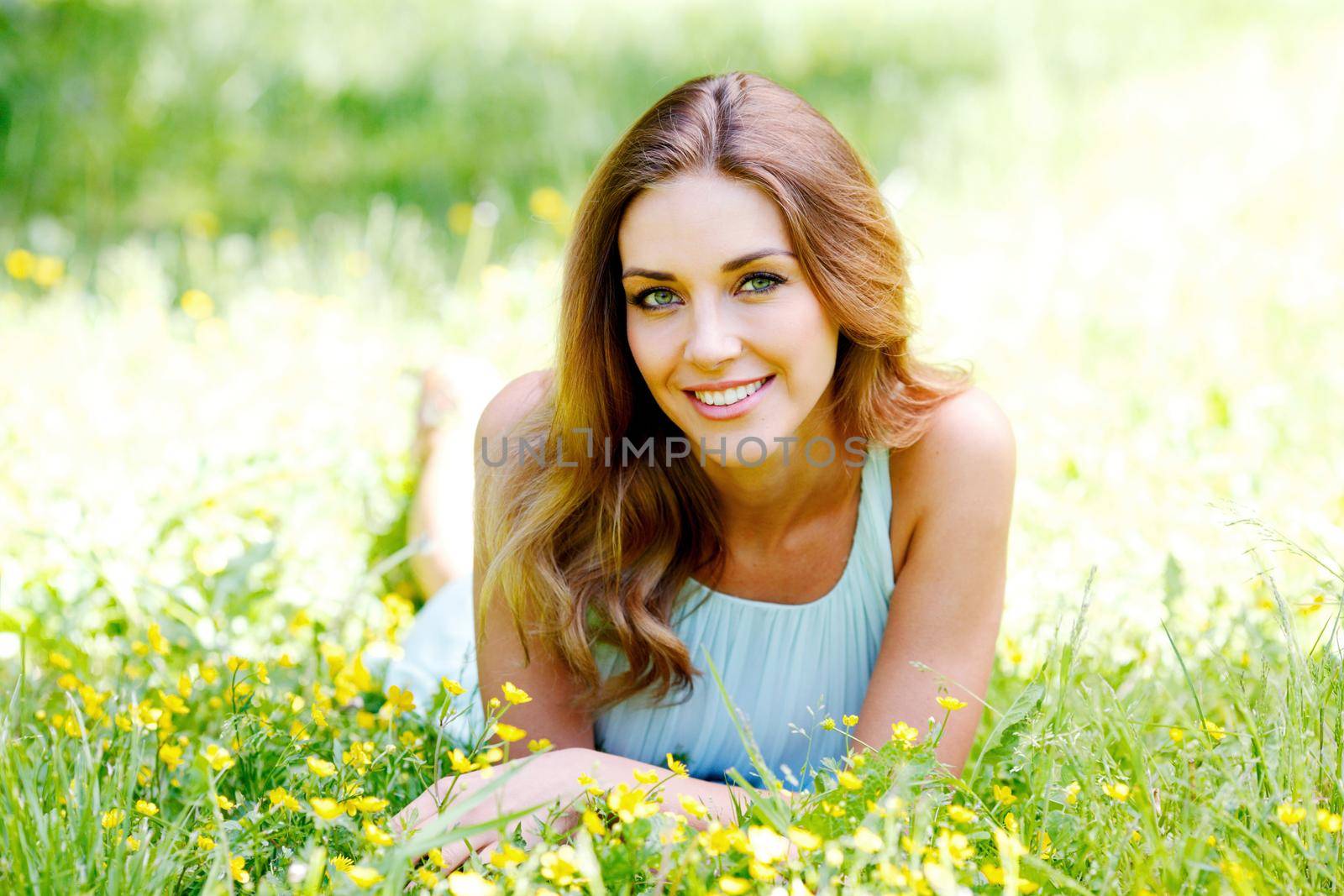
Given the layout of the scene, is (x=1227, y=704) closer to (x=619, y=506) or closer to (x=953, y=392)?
(x=953, y=392)

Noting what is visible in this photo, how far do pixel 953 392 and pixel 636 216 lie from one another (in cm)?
63

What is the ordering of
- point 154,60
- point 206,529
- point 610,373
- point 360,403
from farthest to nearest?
point 154,60, point 360,403, point 206,529, point 610,373

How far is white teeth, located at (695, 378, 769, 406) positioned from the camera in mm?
2035

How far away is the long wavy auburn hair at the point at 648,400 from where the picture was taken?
2006mm

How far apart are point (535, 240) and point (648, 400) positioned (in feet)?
9.41

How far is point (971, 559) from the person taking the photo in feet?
7.02

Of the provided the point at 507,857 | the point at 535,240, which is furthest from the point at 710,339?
the point at 535,240

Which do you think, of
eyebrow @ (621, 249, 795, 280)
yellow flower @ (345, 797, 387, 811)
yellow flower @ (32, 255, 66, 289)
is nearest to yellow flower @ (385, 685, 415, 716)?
yellow flower @ (345, 797, 387, 811)

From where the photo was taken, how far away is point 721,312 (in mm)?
1992

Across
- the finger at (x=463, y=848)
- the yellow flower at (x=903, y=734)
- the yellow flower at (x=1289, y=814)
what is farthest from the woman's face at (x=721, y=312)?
the yellow flower at (x=1289, y=814)

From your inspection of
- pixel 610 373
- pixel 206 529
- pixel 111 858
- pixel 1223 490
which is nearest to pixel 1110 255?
pixel 1223 490

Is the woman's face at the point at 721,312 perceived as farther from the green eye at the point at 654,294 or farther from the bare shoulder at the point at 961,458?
the bare shoulder at the point at 961,458

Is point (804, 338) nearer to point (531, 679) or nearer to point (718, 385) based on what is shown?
point (718, 385)

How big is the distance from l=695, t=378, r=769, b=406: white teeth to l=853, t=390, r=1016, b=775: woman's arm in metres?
0.35
